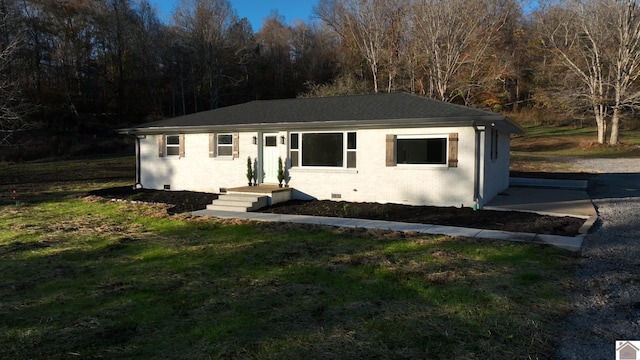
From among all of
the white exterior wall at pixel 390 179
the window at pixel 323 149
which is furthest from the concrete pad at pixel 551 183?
the window at pixel 323 149

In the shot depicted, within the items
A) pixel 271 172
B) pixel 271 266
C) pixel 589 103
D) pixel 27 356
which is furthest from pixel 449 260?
pixel 589 103

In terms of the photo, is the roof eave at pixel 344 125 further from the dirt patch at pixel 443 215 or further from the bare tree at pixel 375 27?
the bare tree at pixel 375 27

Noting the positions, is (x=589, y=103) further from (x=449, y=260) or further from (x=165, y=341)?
(x=165, y=341)

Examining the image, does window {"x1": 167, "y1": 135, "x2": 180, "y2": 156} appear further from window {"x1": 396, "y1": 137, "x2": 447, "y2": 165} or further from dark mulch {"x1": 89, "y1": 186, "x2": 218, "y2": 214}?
window {"x1": 396, "y1": 137, "x2": 447, "y2": 165}

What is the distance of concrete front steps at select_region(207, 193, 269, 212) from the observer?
11461 millimetres

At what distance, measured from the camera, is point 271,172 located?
13656 mm

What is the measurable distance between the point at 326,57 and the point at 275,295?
45048 millimetres

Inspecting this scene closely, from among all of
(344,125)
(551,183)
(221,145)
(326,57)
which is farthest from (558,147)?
(221,145)

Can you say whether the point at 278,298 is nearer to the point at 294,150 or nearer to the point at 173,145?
the point at 294,150

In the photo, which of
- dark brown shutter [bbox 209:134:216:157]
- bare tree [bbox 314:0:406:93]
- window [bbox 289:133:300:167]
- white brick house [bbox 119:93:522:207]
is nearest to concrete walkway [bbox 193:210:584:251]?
white brick house [bbox 119:93:522:207]

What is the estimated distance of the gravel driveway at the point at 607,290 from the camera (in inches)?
148

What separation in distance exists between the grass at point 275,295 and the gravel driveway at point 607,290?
21cm

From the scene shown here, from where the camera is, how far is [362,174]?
478 inches

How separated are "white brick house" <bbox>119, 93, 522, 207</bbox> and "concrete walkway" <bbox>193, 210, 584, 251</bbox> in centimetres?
239
